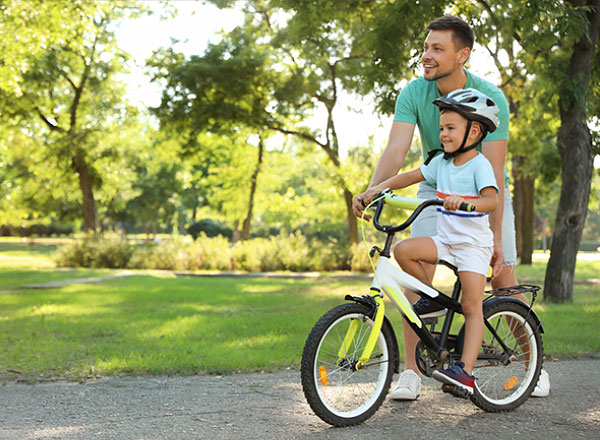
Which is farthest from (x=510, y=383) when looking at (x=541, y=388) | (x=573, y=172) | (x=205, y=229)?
(x=205, y=229)

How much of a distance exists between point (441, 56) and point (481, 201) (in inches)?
36.6

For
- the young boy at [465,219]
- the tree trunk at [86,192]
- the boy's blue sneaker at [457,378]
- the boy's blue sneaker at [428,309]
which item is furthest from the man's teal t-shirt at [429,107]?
the tree trunk at [86,192]

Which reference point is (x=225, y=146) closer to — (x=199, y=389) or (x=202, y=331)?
(x=202, y=331)

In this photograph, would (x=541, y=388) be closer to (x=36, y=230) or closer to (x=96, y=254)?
(x=96, y=254)

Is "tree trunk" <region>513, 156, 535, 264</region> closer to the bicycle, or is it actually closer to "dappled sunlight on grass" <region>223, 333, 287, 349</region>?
"dappled sunlight on grass" <region>223, 333, 287, 349</region>

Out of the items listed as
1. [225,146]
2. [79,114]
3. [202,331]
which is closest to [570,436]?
[202,331]

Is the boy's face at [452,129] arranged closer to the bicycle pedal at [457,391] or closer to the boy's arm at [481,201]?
the boy's arm at [481,201]

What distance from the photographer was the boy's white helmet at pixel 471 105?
3473mm

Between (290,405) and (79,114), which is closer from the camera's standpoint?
(290,405)

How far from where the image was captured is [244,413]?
12.6 feet

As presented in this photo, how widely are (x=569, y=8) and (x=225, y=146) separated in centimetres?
1857

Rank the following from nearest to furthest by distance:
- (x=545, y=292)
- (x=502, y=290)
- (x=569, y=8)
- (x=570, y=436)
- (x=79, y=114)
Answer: (x=570, y=436), (x=502, y=290), (x=569, y=8), (x=545, y=292), (x=79, y=114)

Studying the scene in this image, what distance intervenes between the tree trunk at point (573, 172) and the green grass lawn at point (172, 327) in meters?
0.61

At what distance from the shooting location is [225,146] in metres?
26.2
